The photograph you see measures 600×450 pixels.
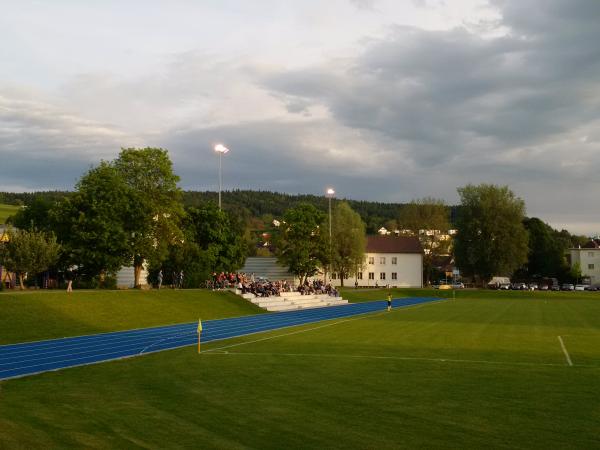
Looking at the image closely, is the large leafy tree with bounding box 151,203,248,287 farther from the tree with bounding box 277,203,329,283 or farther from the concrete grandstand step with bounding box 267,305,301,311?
the tree with bounding box 277,203,329,283

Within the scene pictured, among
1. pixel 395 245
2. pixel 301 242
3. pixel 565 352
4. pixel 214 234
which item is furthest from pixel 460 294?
pixel 565 352

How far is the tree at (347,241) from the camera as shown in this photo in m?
83.0

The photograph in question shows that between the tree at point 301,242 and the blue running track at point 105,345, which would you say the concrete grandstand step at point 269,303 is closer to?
the blue running track at point 105,345

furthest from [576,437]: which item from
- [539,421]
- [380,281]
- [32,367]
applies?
[380,281]

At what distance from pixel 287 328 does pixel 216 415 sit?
1889 centimetres

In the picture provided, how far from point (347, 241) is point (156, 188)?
139 feet

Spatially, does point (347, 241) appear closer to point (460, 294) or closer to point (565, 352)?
point (460, 294)

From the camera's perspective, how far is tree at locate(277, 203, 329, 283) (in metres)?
69.2

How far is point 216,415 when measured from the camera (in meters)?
10.8

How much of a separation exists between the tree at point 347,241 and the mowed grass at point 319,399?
61.2 meters

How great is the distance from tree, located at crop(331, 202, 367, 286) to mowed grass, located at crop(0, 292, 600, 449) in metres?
61.2

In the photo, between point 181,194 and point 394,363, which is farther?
point 181,194

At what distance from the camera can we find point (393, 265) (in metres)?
96.2

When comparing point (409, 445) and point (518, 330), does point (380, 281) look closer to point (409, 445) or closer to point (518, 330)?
point (518, 330)
